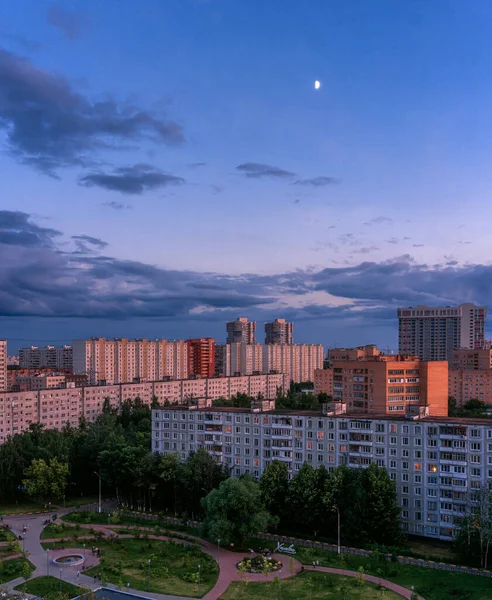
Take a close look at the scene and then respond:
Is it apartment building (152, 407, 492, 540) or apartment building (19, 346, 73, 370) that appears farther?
apartment building (19, 346, 73, 370)

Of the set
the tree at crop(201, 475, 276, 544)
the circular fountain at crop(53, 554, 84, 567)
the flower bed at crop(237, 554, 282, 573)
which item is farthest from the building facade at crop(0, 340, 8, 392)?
the flower bed at crop(237, 554, 282, 573)

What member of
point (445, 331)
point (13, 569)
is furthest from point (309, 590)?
point (445, 331)

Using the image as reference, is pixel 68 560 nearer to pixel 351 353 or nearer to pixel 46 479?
pixel 46 479

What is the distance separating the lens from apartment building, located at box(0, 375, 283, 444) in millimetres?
74938

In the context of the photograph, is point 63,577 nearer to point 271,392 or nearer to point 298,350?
point 271,392

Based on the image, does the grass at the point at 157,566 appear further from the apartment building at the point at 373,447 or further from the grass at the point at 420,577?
the apartment building at the point at 373,447

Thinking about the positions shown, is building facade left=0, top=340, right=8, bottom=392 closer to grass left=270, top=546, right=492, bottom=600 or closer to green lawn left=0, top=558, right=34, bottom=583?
green lawn left=0, top=558, right=34, bottom=583

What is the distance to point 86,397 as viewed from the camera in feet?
276

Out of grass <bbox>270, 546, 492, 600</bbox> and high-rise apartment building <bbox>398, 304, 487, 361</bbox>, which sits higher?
high-rise apartment building <bbox>398, 304, 487, 361</bbox>

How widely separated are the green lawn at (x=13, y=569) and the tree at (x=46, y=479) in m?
13.3

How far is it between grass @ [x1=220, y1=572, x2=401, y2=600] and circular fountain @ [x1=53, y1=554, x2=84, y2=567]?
31.4 feet

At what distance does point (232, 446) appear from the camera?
4712 cm

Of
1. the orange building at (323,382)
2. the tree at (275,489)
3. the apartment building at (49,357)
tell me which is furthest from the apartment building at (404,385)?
the apartment building at (49,357)

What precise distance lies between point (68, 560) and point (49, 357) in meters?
127
